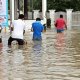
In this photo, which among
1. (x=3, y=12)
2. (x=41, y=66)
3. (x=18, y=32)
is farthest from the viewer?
(x=3, y=12)

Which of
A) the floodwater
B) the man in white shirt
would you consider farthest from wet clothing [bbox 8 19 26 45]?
the floodwater

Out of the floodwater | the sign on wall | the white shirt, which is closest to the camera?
the floodwater

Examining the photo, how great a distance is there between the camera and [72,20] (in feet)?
179

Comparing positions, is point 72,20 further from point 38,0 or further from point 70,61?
point 70,61

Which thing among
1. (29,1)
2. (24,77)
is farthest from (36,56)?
(29,1)

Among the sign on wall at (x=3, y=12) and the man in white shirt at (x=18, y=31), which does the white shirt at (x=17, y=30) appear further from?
the sign on wall at (x=3, y=12)

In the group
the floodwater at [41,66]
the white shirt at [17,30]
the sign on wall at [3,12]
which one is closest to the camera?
the floodwater at [41,66]

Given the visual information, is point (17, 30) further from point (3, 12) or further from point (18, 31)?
point (3, 12)

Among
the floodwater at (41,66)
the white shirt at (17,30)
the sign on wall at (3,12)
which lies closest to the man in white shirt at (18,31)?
the white shirt at (17,30)

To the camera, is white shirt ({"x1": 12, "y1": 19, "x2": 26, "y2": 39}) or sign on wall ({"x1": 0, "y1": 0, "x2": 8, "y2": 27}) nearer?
white shirt ({"x1": 12, "y1": 19, "x2": 26, "y2": 39})

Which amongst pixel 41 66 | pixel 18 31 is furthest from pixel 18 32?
pixel 41 66

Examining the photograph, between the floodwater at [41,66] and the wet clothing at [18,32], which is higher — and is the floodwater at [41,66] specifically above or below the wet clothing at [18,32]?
below

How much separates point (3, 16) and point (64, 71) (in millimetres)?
13896

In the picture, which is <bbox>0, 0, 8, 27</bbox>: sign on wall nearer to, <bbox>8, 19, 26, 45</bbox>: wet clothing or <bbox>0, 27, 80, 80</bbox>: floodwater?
<bbox>8, 19, 26, 45</bbox>: wet clothing
